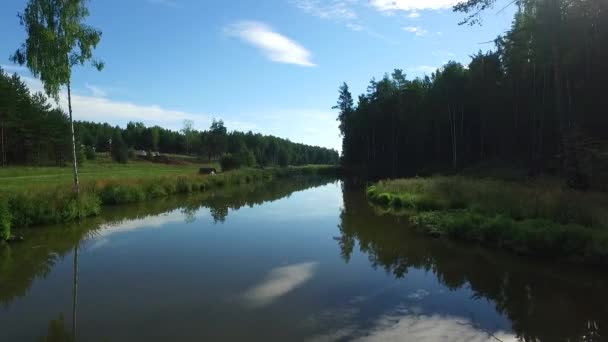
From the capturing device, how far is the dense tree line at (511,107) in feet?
53.0

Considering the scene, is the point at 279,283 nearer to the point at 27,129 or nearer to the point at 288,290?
the point at 288,290

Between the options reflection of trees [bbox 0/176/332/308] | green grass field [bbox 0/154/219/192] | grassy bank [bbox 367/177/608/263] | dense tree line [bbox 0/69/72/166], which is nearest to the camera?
reflection of trees [bbox 0/176/332/308]

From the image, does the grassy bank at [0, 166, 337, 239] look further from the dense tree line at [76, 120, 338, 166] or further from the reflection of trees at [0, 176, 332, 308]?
the dense tree line at [76, 120, 338, 166]

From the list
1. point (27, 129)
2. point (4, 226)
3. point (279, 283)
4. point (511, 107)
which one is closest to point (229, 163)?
point (27, 129)

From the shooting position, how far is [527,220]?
38.0ft

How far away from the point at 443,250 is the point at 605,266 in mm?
3870

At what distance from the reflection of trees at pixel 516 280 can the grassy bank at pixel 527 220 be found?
1.92 feet

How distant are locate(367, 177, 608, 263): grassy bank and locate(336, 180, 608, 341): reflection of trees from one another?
587 millimetres

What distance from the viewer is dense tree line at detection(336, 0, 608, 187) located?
16.1 meters

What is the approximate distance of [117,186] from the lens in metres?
25.8

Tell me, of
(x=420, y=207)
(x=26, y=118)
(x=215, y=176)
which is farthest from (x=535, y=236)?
(x=26, y=118)

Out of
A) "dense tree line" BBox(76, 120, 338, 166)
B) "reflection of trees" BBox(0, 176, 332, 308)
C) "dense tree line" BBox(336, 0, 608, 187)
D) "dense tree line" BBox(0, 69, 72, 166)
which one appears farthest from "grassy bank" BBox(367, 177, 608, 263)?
"dense tree line" BBox(76, 120, 338, 166)

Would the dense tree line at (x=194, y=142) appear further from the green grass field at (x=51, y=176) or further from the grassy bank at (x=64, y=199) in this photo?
the grassy bank at (x=64, y=199)

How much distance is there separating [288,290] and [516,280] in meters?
5.05
